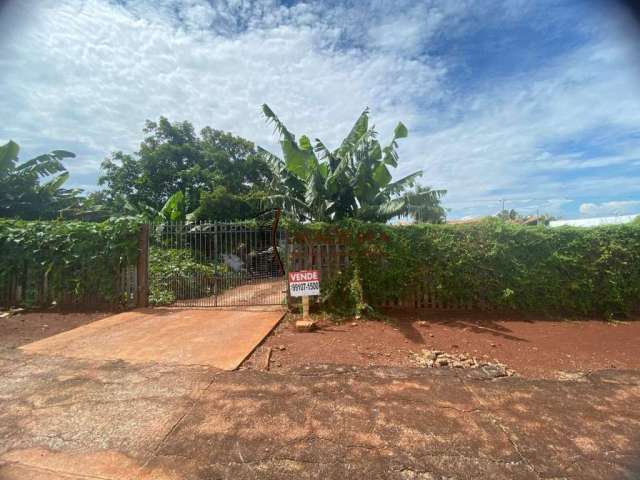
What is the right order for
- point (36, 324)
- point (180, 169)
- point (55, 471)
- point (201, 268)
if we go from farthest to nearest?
point (180, 169) → point (201, 268) → point (36, 324) → point (55, 471)

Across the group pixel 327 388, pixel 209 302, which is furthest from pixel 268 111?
pixel 327 388

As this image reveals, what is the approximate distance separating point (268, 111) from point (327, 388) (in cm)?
759

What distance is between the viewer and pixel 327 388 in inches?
121

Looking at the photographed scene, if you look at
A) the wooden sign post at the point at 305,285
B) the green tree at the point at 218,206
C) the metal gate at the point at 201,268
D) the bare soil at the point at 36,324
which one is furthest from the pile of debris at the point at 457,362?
the green tree at the point at 218,206

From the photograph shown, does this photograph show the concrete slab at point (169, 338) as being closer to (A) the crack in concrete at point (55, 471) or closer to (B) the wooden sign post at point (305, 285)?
(B) the wooden sign post at point (305, 285)

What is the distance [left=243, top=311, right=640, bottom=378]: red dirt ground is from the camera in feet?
12.8

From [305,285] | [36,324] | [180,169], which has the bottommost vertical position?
[36,324]

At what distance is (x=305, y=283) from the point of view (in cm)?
549

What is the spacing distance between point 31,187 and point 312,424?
14.6 m

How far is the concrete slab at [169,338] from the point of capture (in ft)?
13.0

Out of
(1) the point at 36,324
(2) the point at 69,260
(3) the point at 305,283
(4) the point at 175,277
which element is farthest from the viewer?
(4) the point at 175,277

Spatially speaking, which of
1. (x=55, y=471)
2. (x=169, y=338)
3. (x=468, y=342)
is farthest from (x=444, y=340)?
(x=55, y=471)

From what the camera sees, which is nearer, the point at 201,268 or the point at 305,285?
the point at 305,285

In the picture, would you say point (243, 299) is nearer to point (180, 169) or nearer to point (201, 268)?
point (201, 268)
